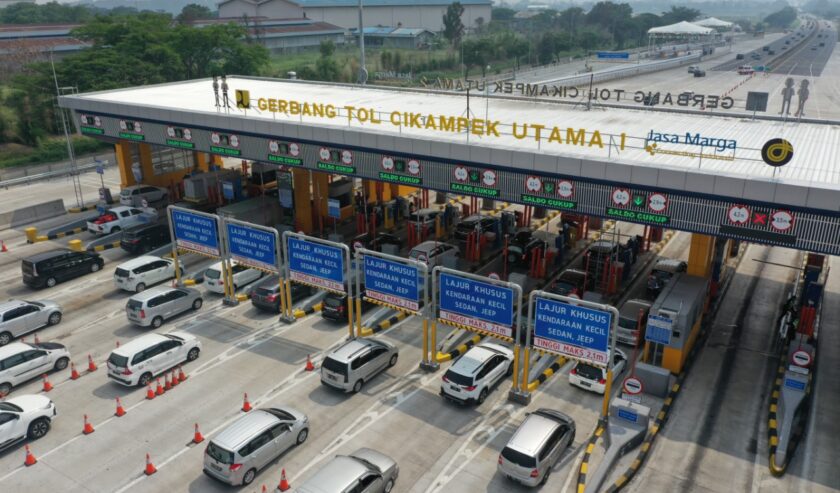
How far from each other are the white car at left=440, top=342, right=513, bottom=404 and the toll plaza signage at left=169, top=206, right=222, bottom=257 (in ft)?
46.5

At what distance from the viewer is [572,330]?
2345 cm


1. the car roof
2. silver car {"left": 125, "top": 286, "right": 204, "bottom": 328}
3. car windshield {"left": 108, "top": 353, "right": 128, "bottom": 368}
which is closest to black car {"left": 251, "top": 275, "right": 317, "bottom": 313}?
silver car {"left": 125, "top": 286, "right": 204, "bottom": 328}

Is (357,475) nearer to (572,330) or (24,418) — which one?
(572,330)

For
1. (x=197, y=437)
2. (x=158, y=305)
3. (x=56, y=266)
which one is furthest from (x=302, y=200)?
(x=197, y=437)

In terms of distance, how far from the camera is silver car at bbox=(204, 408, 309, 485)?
20.4m

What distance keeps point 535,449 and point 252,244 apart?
17.2 meters

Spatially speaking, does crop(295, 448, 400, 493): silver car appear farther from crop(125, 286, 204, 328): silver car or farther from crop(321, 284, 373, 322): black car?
crop(125, 286, 204, 328): silver car

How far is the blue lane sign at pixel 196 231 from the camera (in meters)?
32.6

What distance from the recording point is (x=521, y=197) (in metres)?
31.4

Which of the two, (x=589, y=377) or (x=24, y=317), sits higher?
(x=24, y=317)

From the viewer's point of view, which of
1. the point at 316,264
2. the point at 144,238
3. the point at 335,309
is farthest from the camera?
the point at 144,238

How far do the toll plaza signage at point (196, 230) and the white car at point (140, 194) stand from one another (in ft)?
51.9

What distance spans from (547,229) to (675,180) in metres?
20.1

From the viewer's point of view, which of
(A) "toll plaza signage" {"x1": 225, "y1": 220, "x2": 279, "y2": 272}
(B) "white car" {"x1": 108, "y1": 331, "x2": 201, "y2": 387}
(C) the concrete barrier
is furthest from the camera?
(C) the concrete barrier
